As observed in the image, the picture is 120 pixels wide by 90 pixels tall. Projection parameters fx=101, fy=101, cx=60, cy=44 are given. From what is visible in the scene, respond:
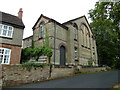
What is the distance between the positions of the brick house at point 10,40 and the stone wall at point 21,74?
4673mm

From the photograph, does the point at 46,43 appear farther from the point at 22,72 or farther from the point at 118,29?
the point at 118,29

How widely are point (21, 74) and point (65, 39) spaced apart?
40.4 ft

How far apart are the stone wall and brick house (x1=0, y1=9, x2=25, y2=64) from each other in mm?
4673

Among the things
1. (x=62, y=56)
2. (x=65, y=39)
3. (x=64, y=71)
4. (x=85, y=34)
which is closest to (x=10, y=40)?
(x=64, y=71)

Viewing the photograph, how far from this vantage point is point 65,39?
20578 millimetres

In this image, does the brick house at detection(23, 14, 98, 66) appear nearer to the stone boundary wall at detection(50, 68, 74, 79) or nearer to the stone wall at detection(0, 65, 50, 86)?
the stone boundary wall at detection(50, 68, 74, 79)

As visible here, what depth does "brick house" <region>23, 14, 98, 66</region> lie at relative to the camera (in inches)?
707

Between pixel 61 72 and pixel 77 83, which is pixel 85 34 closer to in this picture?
pixel 61 72

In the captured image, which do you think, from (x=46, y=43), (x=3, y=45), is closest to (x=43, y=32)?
(x=46, y=43)

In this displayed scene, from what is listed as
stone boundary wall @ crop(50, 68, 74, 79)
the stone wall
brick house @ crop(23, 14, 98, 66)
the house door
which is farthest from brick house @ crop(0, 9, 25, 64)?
the house door

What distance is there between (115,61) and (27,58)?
3055 cm

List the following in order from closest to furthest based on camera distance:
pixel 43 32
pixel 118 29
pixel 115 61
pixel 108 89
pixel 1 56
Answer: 1. pixel 108 89
2. pixel 118 29
3. pixel 1 56
4. pixel 43 32
5. pixel 115 61

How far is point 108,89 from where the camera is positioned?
25.1ft

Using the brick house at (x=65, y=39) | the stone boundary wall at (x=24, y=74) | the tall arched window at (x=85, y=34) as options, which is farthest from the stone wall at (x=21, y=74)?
the tall arched window at (x=85, y=34)
